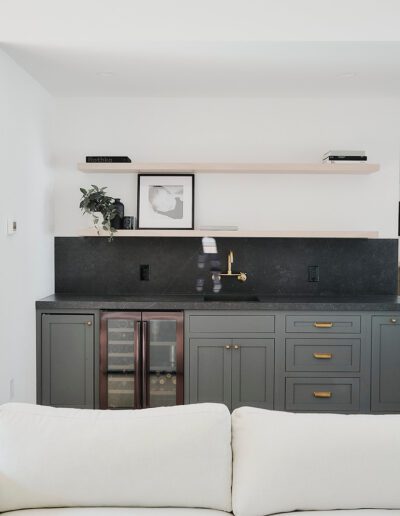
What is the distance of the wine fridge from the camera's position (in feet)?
13.4

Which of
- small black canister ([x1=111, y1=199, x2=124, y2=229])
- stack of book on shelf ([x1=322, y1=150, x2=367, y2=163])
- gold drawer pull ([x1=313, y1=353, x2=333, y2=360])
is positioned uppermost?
stack of book on shelf ([x1=322, y1=150, x2=367, y2=163])

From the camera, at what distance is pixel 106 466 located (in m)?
1.63

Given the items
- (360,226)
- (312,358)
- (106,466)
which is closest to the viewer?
(106,466)

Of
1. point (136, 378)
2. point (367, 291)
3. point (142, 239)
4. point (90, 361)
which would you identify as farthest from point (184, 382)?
point (367, 291)

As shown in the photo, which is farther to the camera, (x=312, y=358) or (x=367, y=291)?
(x=367, y=291)

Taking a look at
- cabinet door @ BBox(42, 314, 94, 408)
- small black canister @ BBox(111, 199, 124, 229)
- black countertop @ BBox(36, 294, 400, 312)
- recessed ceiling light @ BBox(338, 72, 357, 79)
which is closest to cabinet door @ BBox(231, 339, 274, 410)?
black countertop @ BBox(36, 294, 400, 312)

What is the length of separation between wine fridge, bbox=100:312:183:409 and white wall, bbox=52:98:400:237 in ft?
3.22

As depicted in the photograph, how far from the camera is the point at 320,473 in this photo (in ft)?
5.33

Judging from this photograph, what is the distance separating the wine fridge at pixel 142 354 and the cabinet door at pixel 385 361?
1395 mm

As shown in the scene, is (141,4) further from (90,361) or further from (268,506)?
(268,506)

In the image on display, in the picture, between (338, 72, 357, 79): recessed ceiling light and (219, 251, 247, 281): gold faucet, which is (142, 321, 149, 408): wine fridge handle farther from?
(338, 72, 357, 79): recessed ceiling light

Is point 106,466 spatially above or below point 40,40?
below

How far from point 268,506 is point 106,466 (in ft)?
1.58

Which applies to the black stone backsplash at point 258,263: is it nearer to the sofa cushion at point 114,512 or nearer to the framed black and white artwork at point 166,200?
the framed black and white artwork at point 166,200
